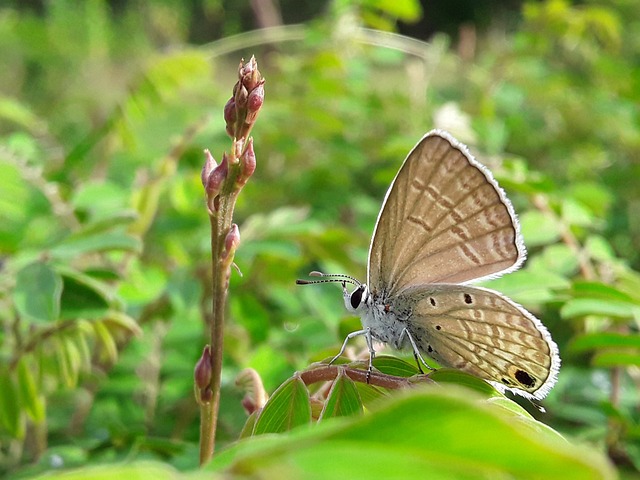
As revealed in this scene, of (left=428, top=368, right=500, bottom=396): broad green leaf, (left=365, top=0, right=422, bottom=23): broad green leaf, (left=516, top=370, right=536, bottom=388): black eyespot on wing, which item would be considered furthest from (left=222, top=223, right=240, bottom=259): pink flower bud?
(left=365, top=0, right=422, bottom=23): broad green leaf

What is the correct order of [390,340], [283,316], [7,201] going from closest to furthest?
[390,340]
[7,201]
[283,316]

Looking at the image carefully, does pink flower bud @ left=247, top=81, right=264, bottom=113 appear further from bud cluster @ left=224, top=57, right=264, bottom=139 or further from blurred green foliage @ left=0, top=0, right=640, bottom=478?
blurred green foliage @ left=0, top=0, right=640, bottom=478

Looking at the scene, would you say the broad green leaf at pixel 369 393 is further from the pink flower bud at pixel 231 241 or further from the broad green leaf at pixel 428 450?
the broad green leaf at pixel 428 450

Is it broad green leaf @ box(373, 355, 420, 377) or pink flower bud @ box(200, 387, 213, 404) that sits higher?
broad green leaf @ box(373, 355, 420, 377)

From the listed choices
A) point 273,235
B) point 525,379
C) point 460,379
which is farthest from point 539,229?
point 460,379

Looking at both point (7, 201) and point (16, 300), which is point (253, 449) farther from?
point (7, 201)

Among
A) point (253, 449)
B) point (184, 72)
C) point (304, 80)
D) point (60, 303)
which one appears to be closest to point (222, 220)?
point (253, 449)
